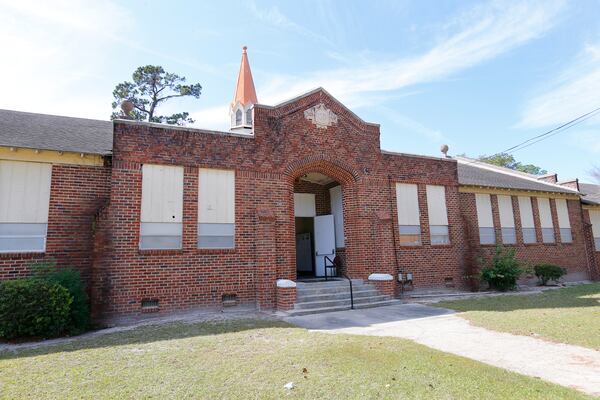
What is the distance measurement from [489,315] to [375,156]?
6.88m

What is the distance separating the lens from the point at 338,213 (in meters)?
14.9

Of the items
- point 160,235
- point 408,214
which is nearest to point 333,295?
point 408,214

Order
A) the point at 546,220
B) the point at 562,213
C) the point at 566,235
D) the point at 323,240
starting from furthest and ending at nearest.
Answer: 1. the point at 562,213
2. the point at 566,235
3. the point at 546,220
4. the point at 323,240

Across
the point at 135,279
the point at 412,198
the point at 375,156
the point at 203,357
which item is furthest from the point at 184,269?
the point at 412,198

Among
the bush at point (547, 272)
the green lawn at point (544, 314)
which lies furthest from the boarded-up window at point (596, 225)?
the green lawn at point (544, 314)

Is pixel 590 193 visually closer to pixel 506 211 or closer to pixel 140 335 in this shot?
pixel 506 211

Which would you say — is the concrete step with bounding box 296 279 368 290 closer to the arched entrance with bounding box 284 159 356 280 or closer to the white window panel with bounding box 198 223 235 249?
the arched entrance with bounding box 284 159 356 280

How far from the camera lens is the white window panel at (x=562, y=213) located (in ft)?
63.4

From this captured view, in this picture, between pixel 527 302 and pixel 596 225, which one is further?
pixel 596 225

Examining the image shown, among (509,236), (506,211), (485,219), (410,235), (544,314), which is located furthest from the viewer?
(506,211)

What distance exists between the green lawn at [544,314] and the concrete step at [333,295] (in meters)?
2.16

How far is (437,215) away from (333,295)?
6.34 meters

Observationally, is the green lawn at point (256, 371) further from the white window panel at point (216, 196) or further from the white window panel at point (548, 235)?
the white window panel at point (548, 235)

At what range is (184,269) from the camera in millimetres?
10766
